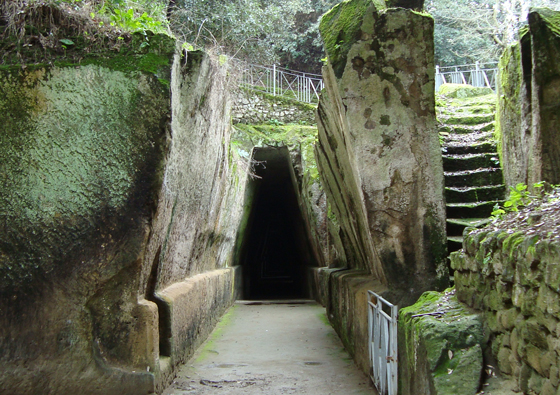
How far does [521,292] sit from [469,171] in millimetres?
3801

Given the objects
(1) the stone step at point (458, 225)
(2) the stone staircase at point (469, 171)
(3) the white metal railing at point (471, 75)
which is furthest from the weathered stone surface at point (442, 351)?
(3) the white metal railing at point (471, 75)

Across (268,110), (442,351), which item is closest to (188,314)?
(442,351)

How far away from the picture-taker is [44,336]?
3697mm

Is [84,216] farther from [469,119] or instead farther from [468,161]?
[469,119]

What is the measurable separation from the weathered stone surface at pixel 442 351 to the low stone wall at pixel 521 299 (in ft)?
0.35

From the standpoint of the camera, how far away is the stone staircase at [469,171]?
17.5ft

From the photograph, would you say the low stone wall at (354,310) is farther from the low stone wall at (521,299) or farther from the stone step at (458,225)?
the low stone wall at (521,299)

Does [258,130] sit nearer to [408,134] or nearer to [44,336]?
[408,134]

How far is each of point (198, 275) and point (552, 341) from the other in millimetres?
5574

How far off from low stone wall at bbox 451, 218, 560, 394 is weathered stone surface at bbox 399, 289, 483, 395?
11 centimetres

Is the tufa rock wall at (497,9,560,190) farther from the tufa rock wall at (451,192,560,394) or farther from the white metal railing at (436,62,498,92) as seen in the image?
the white metal railing at (436,62,498,92)

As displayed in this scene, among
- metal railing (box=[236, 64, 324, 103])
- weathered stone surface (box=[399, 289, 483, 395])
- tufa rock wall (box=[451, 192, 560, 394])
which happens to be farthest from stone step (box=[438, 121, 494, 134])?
metal railing (box=[236, 64, 324, 103])

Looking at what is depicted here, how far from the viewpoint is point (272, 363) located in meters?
5.72

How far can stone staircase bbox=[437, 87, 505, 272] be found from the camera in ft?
17.5
